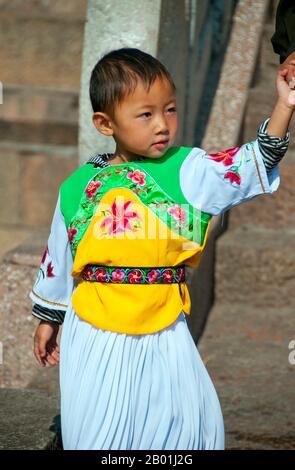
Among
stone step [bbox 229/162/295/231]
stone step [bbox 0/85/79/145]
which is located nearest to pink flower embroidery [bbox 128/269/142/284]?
stone step [bbox 229/162/295/231]

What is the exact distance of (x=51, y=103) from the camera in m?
5.93

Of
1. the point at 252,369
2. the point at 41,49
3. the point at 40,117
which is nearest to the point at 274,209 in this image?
the point at 252,369

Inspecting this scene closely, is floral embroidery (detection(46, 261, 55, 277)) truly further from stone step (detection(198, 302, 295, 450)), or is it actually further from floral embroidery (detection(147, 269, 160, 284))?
stone step (detection(198, 302, 295, 450))

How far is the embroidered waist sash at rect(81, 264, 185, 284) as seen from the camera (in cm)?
302

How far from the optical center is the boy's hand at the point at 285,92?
9.48 ft

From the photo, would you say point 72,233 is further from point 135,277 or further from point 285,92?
point 285,92

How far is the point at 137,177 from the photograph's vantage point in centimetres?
305

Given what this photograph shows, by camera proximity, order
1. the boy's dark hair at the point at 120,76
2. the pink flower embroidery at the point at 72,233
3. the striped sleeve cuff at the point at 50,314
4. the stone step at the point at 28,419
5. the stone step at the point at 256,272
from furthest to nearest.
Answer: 1. the stone step at the point at 256,272
2. the stone step at the point at 28,419
3. the striped sleeve cuff at the point at 50,314
4. the pink flower embroidery at the point at 72,233
5. the boy's dark hair at the point at 120,76

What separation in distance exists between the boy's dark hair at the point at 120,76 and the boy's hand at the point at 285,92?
32 cm

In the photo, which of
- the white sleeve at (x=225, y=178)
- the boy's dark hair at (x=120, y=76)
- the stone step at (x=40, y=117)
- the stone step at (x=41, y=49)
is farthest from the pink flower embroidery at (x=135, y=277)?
the stone step at (x=41, y=49)

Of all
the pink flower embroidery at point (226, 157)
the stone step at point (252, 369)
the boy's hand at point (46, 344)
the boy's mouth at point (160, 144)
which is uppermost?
the boy's mouth at point (160, 144)

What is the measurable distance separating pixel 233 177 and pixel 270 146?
0.15 meters

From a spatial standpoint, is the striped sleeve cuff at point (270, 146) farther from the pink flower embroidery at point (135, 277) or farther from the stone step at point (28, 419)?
the stone step at point (28, 419)
